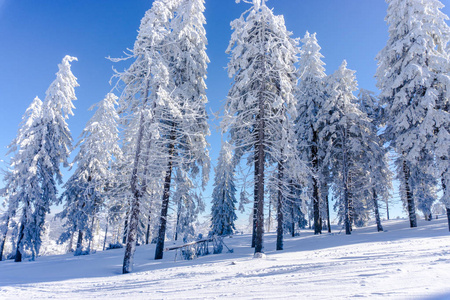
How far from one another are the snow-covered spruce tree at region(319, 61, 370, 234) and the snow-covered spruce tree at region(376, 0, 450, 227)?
10.2 feet

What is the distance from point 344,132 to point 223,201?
54.2ft

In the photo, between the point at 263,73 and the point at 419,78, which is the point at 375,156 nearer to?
the point at 419,78

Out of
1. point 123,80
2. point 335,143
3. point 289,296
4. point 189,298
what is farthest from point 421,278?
point 335,143

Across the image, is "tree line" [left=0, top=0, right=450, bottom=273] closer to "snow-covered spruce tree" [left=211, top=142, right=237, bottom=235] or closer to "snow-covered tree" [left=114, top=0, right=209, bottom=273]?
"snow-covered tree" [left=114, top=0, right=209, bottom=273]

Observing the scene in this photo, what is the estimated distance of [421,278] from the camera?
3865 millimetres

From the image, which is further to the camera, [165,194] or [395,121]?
[395,121]

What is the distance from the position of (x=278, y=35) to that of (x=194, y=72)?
5965 mm

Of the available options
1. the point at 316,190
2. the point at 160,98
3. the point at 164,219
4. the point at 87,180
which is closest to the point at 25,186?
the point at 87,180

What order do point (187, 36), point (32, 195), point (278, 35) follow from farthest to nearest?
point (32, 195), point (187, 36), point (278, 35)

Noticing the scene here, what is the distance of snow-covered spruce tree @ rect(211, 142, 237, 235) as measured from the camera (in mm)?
Answer: 29656

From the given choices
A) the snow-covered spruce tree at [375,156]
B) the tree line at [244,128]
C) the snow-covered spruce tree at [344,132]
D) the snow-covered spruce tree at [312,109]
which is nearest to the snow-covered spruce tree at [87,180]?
the tree line at [244,128]

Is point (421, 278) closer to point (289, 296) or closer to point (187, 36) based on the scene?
point (289, 296)

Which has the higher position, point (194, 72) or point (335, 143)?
point (194, 72)

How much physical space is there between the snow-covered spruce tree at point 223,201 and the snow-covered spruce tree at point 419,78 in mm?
17875
